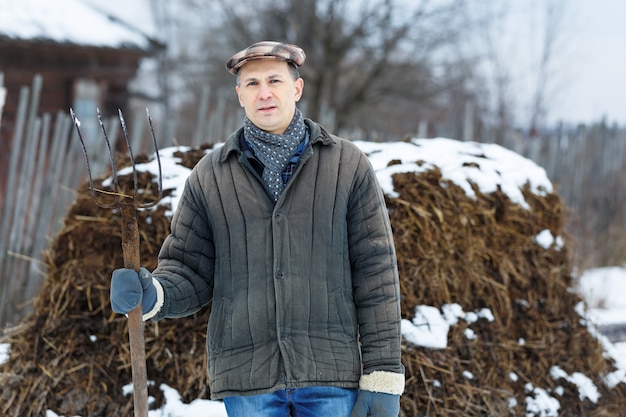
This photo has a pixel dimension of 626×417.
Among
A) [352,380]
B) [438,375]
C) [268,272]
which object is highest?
[268,272]

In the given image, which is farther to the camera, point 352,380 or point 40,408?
point 40,408

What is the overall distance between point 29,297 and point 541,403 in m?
3.40

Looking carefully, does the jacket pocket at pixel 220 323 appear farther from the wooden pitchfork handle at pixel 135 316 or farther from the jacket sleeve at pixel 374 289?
the jacket sleeve at pixel 374 289

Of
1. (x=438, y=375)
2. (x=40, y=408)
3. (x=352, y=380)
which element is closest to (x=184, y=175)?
(x=40, y=408)

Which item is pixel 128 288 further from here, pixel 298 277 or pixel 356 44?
pixel 356 44

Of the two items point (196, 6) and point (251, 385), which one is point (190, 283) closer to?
point (251, 385)

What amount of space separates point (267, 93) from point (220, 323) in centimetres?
72

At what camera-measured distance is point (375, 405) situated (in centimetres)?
209

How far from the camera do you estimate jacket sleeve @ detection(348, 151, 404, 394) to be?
6.94 ft

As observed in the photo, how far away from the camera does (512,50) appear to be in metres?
17.6

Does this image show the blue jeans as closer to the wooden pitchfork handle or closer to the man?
the man

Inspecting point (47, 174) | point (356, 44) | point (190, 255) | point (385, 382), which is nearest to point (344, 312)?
point (385, 382)

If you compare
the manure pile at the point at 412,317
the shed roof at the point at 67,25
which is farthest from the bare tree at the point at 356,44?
the manure pile at the point at 412,317

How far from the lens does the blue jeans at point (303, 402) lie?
2.12 m
